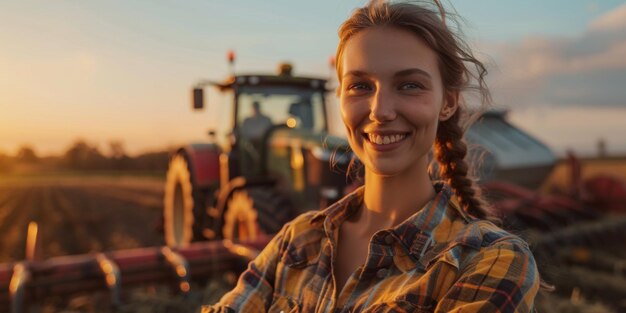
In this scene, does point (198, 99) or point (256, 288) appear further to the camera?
point (198, 99)

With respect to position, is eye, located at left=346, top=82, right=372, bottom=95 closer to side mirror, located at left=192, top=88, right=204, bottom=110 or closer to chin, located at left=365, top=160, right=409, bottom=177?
chin, located at left=365, top=160, right=409, bottom=177

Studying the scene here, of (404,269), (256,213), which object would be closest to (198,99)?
(256,213)

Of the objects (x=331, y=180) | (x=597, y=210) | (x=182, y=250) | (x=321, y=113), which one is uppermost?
(x=321, y=113)

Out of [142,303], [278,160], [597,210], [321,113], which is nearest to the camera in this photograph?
[142,303]

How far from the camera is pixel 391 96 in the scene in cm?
133

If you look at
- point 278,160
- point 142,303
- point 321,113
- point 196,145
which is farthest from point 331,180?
point 196,145

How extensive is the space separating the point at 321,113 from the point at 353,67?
524cm

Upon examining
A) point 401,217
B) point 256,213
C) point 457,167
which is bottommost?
point 256,213

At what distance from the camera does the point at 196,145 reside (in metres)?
7.36

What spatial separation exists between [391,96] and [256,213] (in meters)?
3.59

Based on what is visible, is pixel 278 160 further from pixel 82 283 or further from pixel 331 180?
pixel 82 283

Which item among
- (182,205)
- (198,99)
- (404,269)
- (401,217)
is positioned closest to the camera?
(404,269)

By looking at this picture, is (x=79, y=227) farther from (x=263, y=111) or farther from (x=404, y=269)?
(x=404, y=269)

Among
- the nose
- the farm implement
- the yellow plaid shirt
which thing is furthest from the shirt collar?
the farm implement
